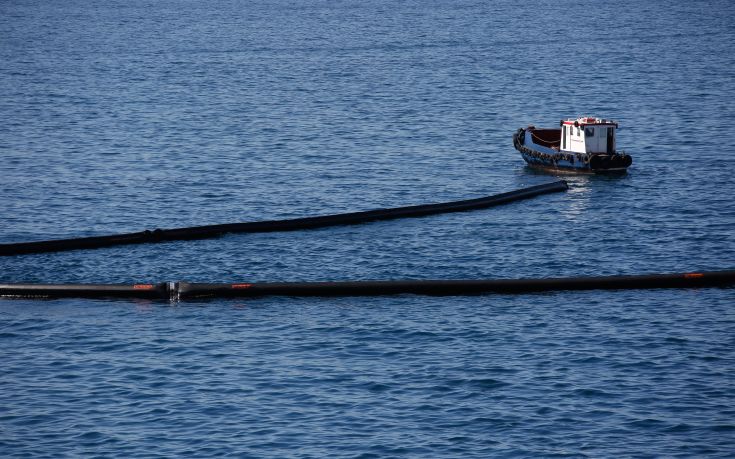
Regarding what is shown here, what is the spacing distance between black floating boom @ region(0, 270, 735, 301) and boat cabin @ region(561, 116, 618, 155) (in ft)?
122

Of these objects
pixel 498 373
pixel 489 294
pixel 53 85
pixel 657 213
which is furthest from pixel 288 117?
pixel 498 373

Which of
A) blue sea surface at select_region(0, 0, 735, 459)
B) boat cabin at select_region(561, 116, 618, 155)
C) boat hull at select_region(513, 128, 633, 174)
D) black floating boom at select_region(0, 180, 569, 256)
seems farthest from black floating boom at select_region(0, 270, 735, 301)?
boat cabin at select_region(561, 116, 618, 155)

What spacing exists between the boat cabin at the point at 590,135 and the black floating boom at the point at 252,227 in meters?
15.4

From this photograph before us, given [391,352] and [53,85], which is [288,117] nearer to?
[53,85]

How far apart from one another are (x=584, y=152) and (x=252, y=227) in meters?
35.5

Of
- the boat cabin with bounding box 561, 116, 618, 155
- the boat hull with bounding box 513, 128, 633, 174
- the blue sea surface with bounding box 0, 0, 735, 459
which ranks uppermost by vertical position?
the boat cabin with bounding box 561, 116, 618, 155

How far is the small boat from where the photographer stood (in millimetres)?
95312

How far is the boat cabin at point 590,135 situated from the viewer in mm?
95750

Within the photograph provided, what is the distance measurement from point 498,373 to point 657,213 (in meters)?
35.9

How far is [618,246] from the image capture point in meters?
71.1

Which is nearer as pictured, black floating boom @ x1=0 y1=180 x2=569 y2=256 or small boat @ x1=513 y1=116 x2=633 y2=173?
black floating boom @ x1=0 y1=180 x2=569 y2=256

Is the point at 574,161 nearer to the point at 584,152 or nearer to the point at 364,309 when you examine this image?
the point at 584,152

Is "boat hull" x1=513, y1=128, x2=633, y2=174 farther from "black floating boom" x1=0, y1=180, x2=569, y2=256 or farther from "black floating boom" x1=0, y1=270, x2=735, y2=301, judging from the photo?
"black floating boom" x1=0, y1=270, x2=735, y2=301

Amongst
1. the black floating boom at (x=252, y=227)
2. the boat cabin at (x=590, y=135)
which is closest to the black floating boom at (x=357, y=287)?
the black floating boom at (x=252, y=227)
